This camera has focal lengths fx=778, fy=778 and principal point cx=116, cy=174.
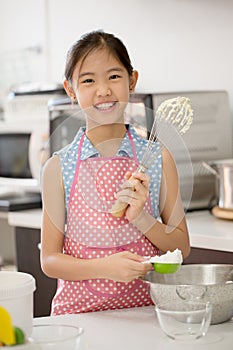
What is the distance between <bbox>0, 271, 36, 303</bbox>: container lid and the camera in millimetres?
1279

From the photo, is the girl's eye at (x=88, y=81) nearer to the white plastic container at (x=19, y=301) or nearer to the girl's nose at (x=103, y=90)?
the girl's nose at (x=103, y=90)

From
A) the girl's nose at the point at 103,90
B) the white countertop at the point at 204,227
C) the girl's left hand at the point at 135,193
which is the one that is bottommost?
the white countertop at the point at 204,227

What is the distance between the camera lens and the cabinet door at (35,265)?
8.93 feet

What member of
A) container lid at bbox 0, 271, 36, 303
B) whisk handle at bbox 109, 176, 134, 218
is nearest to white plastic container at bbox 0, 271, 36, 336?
container lid at bbox 0, 271, 36, 303

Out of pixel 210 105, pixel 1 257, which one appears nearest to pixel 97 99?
pixel 210 105

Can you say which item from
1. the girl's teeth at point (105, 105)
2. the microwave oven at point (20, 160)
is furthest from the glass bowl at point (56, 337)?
the microwave oven at point (20, 160)

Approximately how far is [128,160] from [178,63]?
1338mm

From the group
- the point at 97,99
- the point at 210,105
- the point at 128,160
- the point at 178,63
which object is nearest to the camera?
the point at 97,99

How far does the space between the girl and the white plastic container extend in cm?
26

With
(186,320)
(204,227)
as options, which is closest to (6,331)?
(186,320)

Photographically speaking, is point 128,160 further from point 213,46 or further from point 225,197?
point 213,46

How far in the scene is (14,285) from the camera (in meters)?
1.29

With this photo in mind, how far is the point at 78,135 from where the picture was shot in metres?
1.73

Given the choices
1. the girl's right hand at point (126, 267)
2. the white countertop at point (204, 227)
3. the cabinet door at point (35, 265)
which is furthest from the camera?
the cabinet door at point (35, 265)
